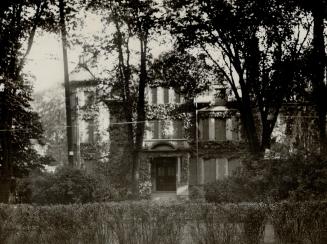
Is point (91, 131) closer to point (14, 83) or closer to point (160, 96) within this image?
point (160, 96)

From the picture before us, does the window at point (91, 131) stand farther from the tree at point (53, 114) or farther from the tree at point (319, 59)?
the tree at point (319, 59)

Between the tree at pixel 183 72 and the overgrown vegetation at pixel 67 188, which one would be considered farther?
the tree at pixel 183 72

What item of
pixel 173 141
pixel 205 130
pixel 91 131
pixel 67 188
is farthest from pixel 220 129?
pixel 67 188

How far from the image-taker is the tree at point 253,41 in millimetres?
22484

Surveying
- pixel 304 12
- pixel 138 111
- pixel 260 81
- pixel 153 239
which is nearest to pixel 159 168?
pixel 138 111

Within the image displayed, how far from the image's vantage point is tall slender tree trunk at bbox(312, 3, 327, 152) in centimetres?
2117

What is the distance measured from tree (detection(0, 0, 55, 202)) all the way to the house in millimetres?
12198

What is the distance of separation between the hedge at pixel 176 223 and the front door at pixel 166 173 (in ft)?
89.3

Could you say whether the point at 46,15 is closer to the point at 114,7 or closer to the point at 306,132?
the point at 114,7

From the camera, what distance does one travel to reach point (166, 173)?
3866 cm

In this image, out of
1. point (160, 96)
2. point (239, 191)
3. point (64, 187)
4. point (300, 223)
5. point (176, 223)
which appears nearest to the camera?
point (300, 223)


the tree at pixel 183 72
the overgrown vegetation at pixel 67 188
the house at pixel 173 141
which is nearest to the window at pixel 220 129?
the house at pixel 173 141

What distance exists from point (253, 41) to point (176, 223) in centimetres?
1422

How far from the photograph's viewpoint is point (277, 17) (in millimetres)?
22547
